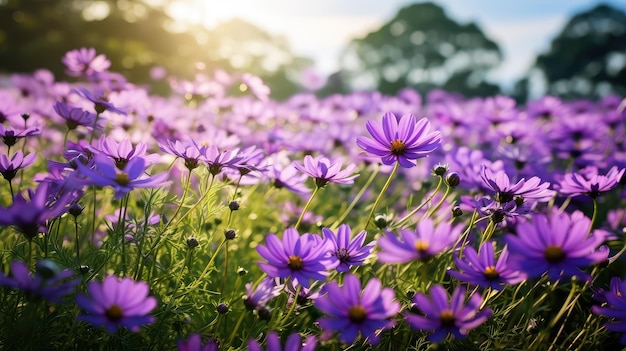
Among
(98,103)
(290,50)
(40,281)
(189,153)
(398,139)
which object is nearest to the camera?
(40,281)

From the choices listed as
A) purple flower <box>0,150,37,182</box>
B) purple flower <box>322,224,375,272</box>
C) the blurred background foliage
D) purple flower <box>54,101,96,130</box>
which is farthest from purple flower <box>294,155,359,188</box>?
the blurred background foliage

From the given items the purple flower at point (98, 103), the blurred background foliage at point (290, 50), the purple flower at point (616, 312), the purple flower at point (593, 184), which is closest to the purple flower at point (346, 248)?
the purple flower at point (616, 312)

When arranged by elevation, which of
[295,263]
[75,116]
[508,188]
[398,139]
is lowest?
[295,263]

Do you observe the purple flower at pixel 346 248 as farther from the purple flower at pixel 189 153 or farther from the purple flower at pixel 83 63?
the purple flower at pixel 83 63

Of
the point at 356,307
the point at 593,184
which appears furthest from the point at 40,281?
the point at 593,184

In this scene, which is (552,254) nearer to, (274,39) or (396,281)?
(396,281)

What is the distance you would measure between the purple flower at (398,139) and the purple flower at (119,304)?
58 centimetres

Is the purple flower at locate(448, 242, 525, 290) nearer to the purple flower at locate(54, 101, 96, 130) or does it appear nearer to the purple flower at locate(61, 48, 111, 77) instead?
the purple flower at locate(54, 101, 96, 130)

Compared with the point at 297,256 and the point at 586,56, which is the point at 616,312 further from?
the point at 586,56

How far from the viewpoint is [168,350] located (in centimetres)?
120

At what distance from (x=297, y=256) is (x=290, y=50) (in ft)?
53.9

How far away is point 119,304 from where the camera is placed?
83cm

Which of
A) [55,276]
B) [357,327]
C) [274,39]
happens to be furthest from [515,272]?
[274,39]

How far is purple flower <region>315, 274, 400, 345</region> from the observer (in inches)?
33.3
